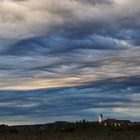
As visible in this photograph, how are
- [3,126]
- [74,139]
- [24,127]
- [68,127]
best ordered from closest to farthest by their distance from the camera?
[74,139], [68,127], [24,127], [3,126]

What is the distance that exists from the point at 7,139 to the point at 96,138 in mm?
5309

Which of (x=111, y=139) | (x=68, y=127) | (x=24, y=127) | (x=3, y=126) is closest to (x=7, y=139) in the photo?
(x=111, y=139)

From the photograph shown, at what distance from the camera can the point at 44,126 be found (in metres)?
47.3

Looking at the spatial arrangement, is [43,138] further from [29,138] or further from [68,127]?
[68,127]

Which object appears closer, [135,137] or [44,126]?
[135,137]

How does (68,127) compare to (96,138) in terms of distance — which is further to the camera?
(68,127)

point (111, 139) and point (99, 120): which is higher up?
point (99, 120)

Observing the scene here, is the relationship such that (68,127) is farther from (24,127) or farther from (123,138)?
(123,138)

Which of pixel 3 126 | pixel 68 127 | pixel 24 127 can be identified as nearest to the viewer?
pixel 68 127

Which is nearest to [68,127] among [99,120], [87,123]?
[87,123]

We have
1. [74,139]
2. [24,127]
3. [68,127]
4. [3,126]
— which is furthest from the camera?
[3,126]

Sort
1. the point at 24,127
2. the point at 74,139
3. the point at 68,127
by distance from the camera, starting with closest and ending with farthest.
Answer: the point at 74,139, the point at 68,127, the point at 24,127

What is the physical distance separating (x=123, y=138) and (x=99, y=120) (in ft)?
75.1

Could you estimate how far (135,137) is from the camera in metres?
29.3
